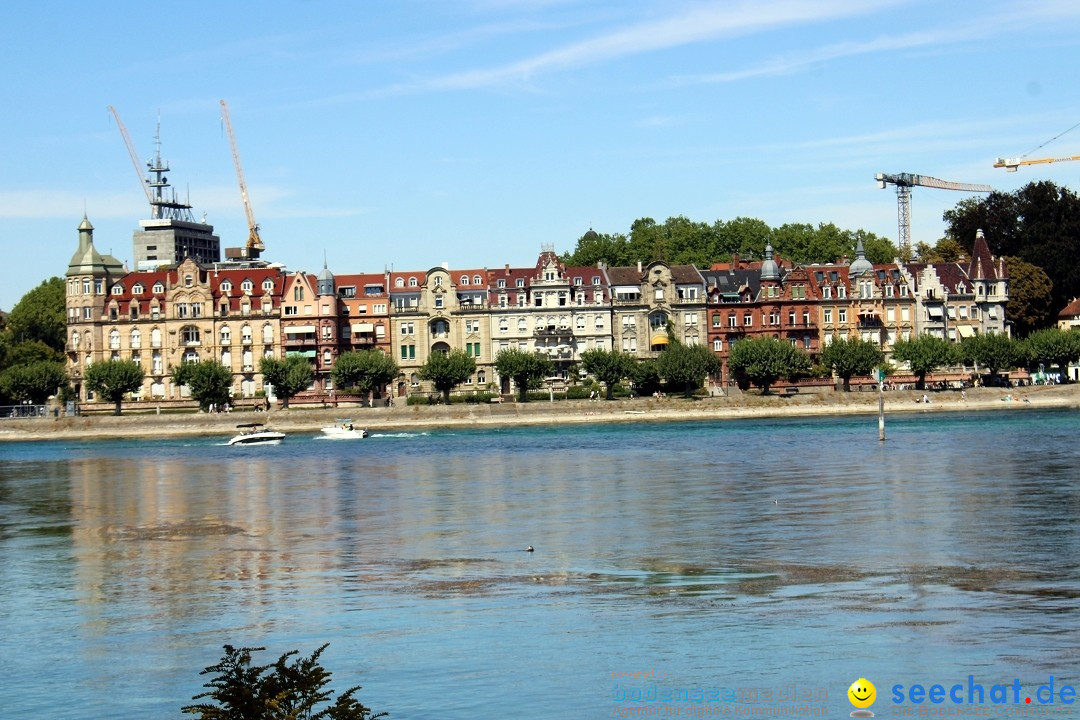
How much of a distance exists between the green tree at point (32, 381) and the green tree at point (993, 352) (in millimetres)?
81626

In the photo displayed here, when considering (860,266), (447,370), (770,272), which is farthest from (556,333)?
(860,266)

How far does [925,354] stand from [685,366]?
20911 millimetres

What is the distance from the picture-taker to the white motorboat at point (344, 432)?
378 ft

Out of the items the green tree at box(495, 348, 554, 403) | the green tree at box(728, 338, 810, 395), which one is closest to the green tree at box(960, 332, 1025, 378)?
the green tree at box(728, 338, 810, 395)

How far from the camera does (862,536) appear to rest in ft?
141

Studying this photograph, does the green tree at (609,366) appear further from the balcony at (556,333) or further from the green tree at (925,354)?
the green tree at (925,354)

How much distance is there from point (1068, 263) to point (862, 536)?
117 m

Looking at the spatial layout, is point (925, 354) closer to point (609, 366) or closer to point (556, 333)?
point (609, 366)

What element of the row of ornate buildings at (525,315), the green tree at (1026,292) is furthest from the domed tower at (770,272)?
the green tree at (1026,292)

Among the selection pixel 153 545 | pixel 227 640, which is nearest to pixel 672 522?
pixel 153 545

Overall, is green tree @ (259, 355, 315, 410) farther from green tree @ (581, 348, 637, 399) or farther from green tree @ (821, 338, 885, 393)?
green tree @ (821, 338, 885, 393)

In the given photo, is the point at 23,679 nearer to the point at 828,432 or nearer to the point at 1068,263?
the point at 828,432

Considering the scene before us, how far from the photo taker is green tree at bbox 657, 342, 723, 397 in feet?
425

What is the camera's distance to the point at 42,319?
171125 millimetres
